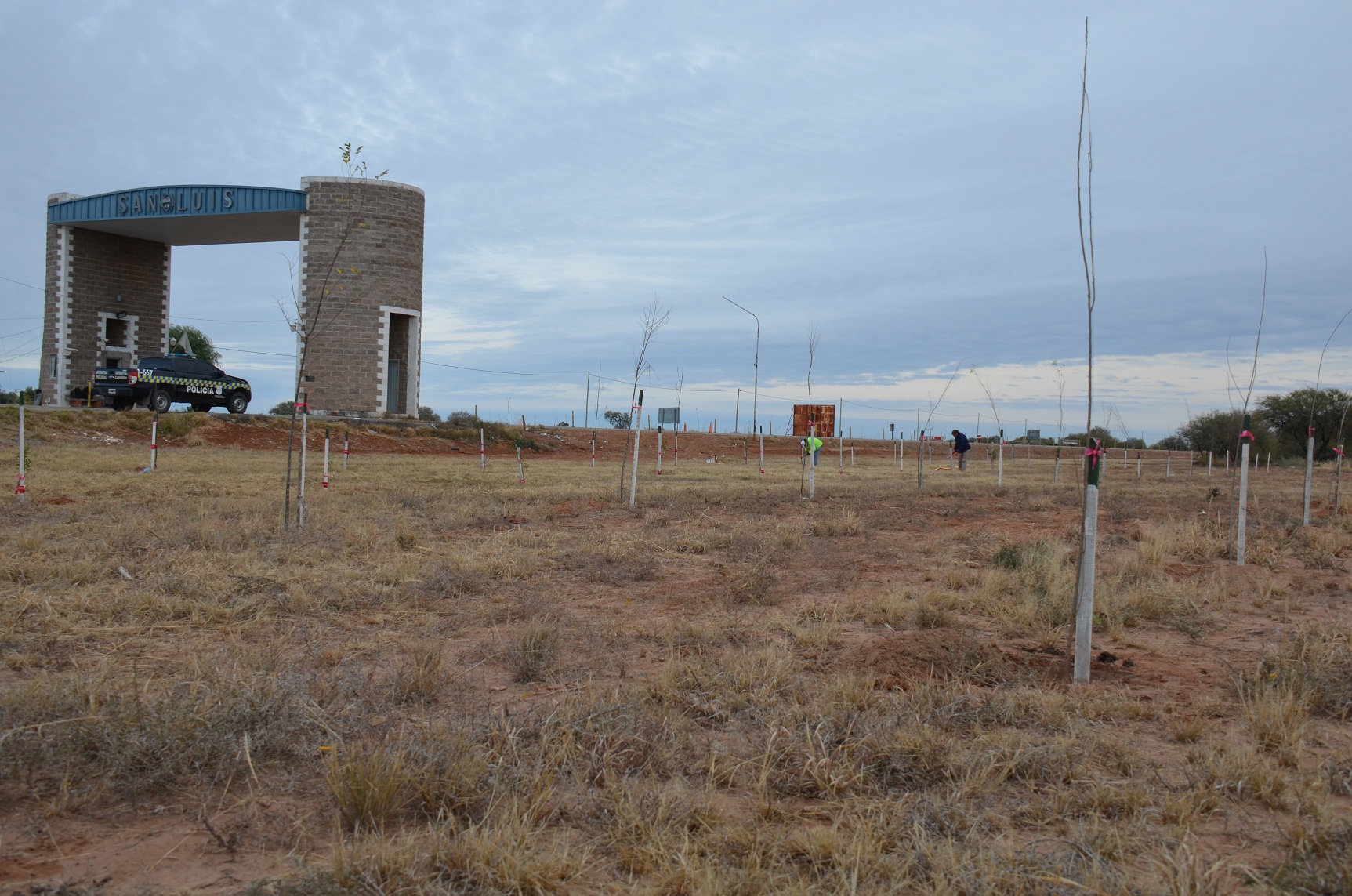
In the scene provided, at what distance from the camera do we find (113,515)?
12016 millimetres

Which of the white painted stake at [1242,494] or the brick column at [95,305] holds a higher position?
the brick column at [95,305]

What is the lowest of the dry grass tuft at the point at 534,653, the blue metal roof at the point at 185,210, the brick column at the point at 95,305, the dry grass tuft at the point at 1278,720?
the dry grass tuft at the point at 534,653

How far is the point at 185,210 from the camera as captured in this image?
34.8 meters

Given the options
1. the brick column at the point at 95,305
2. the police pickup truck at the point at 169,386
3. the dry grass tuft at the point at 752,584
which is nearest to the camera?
the dry grass tuft at the point at 752,584

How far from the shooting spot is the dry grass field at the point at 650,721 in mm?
3273

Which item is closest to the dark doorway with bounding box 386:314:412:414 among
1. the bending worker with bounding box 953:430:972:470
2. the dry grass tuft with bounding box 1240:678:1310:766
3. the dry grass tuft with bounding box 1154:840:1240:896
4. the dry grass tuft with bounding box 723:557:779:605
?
the bending worker with bounding box 953:430:972:470

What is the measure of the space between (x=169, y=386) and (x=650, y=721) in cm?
3383

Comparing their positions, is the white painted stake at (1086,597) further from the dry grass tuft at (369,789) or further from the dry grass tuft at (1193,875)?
the dry grass tuft at (369,789)

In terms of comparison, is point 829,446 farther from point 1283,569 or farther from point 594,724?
point 594,724

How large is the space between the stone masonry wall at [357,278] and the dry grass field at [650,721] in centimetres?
2539

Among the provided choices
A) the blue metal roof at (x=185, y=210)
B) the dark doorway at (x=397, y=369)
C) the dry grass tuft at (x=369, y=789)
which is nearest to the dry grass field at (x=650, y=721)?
the dry grass tuft at (x=369, y=789)

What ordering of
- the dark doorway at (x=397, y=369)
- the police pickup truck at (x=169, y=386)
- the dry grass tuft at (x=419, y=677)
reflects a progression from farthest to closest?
the dark doorway at (x=397, y=369) → the police pickup truck at (x=169, y=386) → the dry grass tuft at (x=419, y=677)

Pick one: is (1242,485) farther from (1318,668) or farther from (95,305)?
(95,305)

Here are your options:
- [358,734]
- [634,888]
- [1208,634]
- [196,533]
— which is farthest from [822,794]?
[196,533]
